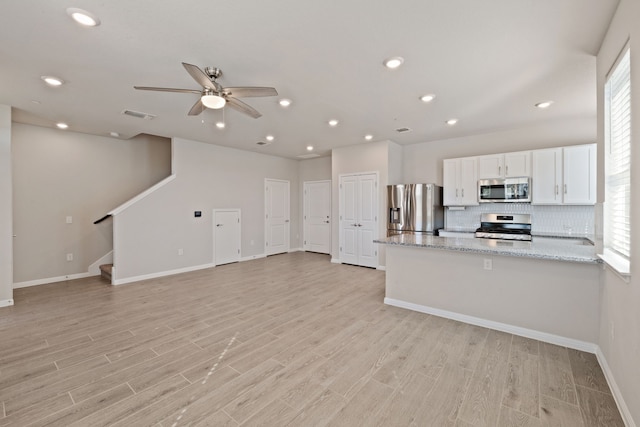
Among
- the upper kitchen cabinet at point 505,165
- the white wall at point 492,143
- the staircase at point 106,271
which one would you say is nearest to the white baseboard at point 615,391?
the upper kitchen cabinet at point 505,165

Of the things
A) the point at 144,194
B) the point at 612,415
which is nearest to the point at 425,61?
the point at 612,415

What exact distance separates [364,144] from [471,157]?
2.17m

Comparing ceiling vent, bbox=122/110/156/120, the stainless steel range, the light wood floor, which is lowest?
the light wood floor

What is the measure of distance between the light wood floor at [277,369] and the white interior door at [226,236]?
2.50 meters

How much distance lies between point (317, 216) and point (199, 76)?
19.4 ft

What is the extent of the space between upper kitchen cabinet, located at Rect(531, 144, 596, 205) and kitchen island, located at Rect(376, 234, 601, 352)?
1.82 m

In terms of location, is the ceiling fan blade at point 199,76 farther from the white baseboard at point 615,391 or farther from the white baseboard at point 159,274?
the white baseboard at point 159,274

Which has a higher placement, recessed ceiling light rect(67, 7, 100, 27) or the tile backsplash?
recessed ceiling light rect(67, 7, 100, 27)

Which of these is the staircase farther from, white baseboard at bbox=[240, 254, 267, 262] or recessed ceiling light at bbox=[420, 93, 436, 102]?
recessed ceiling light at bbox=[420, 93, 436, 102]

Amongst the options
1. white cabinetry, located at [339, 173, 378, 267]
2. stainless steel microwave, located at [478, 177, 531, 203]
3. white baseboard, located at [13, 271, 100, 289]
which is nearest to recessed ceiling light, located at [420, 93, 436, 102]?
stainless steel microwave, located at [478, 177, 531, 203]

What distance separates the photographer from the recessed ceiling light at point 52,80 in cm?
304

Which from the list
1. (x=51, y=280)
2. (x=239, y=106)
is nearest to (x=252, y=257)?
(x=51, y=280)

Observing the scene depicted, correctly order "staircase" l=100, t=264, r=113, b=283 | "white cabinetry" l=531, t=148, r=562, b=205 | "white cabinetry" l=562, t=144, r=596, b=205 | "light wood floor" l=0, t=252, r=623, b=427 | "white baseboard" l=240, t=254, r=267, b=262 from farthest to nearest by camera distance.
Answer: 1. "white baseboard" l=240, t=254, r=267, b=262
2. "staircase" l=100, t=264, r=113, b=283
3. "white cabinetry" l=531, t=148, r=562, b=205
4. "white cabinetry" l=562, t=144, r=596, b=205
5. "light wood floor" l=0, t=252, r=623, b=427

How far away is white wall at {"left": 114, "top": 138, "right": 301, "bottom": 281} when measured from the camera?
518cm
